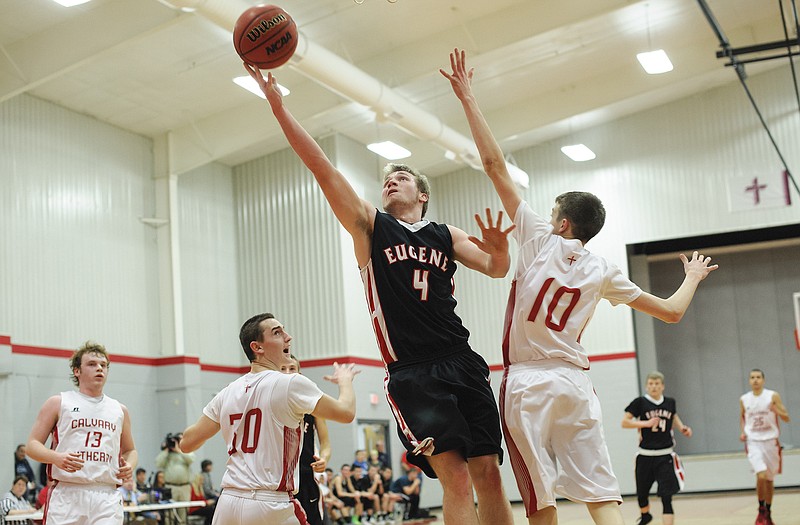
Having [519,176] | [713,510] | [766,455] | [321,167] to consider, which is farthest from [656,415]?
[519,176]

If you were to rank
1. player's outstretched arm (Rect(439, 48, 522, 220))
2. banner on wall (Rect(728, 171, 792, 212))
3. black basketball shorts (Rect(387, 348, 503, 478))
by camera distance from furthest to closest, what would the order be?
1. banner on wall (Rect(728, 171, 792, 212))
2. player's outstretched arm (Rect(439, 48, 522, 220))
3. black basketball shorts (Rect(387, 348, 503, 478))

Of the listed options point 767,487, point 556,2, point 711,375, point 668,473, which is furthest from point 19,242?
point 711,375

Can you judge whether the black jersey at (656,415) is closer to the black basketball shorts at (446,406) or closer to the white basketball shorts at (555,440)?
the white basketball shorts at (555,440)

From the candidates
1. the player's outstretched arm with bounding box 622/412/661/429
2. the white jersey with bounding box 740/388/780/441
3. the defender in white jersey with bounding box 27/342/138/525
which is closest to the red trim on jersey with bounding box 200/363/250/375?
the player's outstretched arm with bounding box 622/412/661/429

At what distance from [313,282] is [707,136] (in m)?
9.72

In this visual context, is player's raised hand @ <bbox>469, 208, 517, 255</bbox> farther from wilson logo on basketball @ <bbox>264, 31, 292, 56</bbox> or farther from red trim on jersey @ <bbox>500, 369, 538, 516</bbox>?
wilson logo on basketball @ <bbox>264, 31, 292, 56</bbox>

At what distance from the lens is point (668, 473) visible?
1238cm

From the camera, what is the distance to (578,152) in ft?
71.5

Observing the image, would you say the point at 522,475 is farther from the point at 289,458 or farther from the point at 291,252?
the point at 291,252

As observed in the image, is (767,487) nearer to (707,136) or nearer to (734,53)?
(734,53)

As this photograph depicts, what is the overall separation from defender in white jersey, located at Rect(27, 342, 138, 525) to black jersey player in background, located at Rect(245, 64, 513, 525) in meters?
3.22

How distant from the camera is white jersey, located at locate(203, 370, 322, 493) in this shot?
4922mm

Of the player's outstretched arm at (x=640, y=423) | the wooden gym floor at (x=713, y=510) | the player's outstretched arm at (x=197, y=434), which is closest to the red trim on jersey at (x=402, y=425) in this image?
the player's outstretched arm at (x=197, y=434)

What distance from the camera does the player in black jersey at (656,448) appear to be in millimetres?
12320
